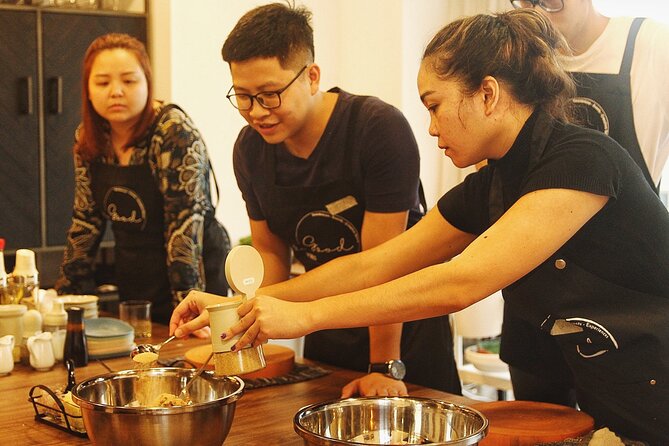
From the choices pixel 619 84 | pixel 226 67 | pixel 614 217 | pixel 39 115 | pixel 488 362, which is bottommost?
pixel 488 362

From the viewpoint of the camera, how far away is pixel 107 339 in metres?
2.35

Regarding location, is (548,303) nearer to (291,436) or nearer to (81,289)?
(291,436)

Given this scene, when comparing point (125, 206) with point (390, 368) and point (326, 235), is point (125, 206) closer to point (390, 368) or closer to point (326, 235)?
point (326, 235)

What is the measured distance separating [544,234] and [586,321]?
188 millimetres

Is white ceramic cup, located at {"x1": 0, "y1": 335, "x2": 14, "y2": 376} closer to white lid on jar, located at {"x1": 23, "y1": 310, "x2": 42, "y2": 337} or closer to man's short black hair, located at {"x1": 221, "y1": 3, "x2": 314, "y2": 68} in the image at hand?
white lid on jar, located at {"x1": 23, "y1": 310, "x2": 42, "y2": 337}

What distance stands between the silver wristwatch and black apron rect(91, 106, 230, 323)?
111 centimetres

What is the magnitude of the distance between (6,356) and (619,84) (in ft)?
5.20

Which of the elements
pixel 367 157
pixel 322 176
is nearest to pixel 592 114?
pixel 367 157

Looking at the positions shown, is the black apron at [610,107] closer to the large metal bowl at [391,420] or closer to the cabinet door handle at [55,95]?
the large metal bowl at [391,420]

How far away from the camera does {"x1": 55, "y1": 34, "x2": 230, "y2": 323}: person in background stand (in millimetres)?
2752

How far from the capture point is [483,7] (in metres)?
4.81

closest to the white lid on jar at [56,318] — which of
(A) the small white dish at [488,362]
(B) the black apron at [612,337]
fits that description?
(B) the black apron at [612,337]

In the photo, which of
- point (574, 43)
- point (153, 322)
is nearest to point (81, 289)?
point (153, 322)

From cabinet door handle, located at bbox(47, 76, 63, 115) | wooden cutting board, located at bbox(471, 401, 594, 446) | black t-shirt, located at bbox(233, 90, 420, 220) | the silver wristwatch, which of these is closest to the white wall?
cabinet door handle, located at bbox(47, 76, 63, 115)
